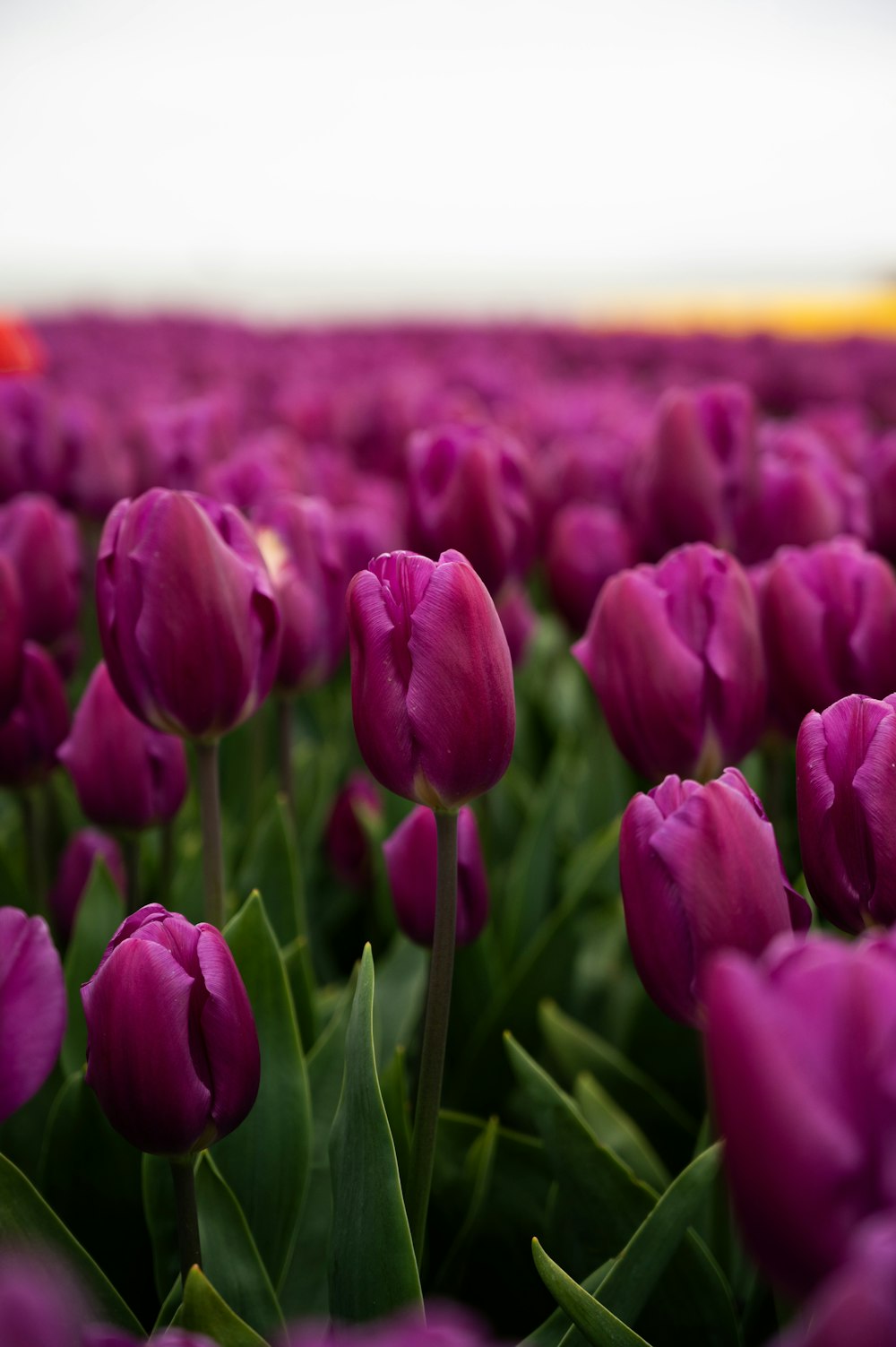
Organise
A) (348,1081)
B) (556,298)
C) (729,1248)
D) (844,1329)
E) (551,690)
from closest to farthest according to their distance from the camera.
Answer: (844,1329) < (348,1081) < (729,1248) < (551,690) < (556,298)

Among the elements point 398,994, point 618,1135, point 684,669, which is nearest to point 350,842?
point 398,994

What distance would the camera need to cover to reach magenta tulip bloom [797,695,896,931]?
53 centimetres

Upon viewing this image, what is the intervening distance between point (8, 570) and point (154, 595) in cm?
22

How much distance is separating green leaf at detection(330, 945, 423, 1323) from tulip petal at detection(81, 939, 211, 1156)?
89 millimetres

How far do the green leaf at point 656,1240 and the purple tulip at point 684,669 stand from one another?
10.5 inches

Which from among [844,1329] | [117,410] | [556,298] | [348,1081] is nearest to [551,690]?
[348,1081]

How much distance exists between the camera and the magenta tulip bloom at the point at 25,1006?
0.60 m

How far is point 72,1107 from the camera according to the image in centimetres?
81

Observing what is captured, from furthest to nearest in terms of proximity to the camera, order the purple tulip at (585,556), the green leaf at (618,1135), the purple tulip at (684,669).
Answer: the purple tulip at (585,556), the green leaf at (618,1135), the purple tulip at (684,669)

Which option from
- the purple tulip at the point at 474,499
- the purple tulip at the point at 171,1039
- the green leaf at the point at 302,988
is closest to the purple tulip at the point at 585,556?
the purple tulip at the point at 474,499

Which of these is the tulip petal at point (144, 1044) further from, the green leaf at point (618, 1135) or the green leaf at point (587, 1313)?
the green leaf at point (618, 1135)

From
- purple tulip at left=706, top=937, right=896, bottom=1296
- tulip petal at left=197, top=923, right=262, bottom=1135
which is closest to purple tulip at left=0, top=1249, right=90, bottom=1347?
purple tulip at left=706, top=937, right=896, bottom=1296

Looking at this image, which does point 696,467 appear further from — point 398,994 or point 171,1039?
point 171,1039

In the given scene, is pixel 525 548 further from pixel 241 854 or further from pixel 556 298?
pixel 556 298
